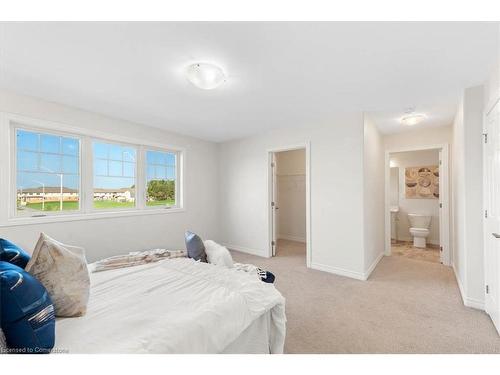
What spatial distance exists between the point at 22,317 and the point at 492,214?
332 centimetres

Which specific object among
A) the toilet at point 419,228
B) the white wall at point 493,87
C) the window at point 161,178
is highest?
the white wall at point 493,87

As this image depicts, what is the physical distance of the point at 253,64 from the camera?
6.29ft

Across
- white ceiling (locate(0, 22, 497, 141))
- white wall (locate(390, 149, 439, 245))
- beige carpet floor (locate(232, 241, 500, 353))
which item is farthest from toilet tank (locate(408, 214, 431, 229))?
white ceiling (locate(0, 22, 497, 141))

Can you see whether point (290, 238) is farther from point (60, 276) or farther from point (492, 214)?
point (60, 276)

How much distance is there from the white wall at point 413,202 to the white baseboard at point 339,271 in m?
3.15

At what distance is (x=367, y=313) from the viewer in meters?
2.19

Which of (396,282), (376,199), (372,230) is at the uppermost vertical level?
(376,199)

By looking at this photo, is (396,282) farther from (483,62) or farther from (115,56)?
(115,56)

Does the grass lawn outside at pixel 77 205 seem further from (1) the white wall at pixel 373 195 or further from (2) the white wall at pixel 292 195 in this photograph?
(1) the white wall at pixel 373 195

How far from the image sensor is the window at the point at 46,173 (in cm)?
265

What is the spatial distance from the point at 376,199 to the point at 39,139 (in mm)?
4987

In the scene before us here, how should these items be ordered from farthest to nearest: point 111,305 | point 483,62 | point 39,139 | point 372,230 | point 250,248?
point 250,248, point 372,230, point 39,139, point 483,62, point 111,305

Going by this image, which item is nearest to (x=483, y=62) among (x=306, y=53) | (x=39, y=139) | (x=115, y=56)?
(x=306, y=53)

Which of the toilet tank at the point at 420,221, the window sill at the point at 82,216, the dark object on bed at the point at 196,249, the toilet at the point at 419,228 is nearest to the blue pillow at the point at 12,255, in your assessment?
the dark object on bed at the point at 196,249
